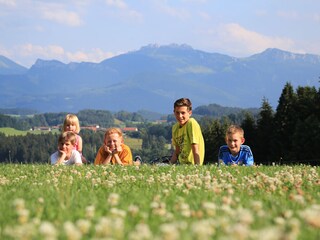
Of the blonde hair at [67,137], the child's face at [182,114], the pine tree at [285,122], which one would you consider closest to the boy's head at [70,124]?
the blonde hair at [67,137]

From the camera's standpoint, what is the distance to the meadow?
3056 millimetres

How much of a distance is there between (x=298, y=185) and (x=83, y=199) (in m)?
3.14

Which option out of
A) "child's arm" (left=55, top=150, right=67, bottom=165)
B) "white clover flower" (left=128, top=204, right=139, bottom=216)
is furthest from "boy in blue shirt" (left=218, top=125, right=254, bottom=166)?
"white clover flower" (left=128, top=204, right=139, bottom=216)

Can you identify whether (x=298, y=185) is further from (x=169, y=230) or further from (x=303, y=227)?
(x=169, y=230)

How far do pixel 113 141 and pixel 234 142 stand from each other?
125 inches

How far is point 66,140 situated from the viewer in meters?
13.0

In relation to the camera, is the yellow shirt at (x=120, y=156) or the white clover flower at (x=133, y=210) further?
the yellow shirt at (x=120, y=156)

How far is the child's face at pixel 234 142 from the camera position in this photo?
485 inches

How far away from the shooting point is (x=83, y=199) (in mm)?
5301

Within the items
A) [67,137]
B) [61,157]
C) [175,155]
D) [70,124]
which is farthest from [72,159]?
[175,155]

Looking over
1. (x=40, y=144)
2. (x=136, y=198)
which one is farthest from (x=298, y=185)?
(x=40, y=144)

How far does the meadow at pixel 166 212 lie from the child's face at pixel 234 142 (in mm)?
4162

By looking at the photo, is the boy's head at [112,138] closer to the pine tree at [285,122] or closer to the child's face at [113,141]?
the child's face at [113,141]

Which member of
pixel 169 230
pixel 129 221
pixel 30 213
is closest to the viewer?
pixel 169 230
